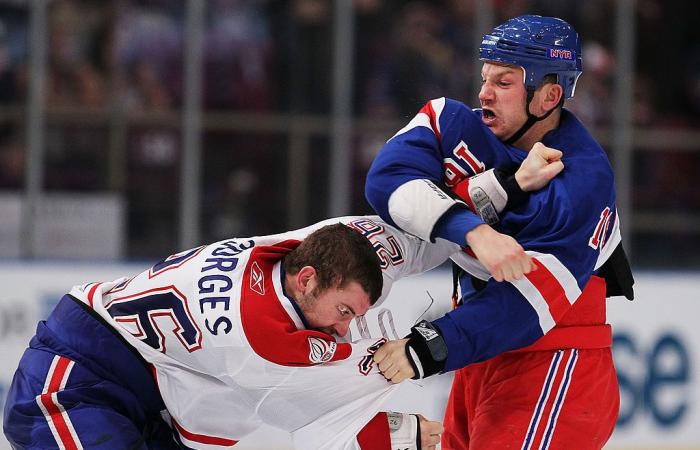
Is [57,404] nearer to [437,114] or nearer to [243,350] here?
[243,350]

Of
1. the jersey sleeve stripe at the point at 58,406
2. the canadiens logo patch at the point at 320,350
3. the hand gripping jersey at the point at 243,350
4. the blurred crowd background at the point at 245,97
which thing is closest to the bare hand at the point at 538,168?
the hand gripping jersey at the point at 243,350

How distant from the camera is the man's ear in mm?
2797

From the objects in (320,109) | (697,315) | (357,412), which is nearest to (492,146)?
(357,412)

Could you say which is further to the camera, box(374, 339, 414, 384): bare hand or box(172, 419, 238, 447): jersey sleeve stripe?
box(172, 419, 238, 447): jersey sleeve stripe

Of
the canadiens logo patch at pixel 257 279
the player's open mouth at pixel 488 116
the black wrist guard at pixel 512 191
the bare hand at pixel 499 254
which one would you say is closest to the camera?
the bare hand at pixel 499 254

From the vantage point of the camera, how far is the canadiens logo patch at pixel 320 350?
2789mm

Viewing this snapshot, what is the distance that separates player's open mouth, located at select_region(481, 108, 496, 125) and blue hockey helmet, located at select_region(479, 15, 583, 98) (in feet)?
0.40

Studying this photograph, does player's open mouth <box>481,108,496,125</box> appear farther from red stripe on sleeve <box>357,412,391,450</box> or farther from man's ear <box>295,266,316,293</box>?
red stripe on sleeve <box>357,412,391,450</box>

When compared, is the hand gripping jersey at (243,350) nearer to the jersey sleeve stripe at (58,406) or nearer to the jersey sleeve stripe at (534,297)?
the jersey sleeve stripe at (58,406)

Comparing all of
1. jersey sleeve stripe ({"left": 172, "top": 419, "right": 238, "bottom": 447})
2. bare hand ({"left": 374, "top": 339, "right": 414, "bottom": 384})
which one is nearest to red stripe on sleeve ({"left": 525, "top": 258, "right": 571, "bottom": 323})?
bare hand ({"left": 374, "top": 339, "right": 414, "bottom": 384})

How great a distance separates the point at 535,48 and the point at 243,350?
42.0 inches

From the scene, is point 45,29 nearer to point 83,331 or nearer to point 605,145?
point 605,145

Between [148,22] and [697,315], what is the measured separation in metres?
3.87

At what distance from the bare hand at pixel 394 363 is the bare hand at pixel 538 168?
52 centimetres
